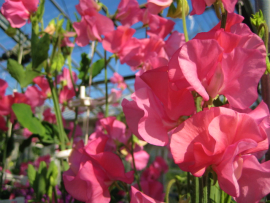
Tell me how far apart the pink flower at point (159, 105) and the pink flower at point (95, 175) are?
125 mm

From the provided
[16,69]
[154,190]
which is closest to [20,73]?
[16,69]

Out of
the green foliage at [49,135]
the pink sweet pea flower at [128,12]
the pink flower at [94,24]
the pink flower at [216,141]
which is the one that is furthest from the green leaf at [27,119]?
the pink flower at [216,141]

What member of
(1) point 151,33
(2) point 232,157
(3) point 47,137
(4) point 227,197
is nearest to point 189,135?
(2) point 232,157

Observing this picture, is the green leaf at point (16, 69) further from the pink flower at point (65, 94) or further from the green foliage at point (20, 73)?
the pink flower at point (65, 94)

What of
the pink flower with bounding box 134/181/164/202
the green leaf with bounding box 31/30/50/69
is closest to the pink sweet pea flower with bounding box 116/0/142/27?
the green leaf with bounding box 31/30/50/69

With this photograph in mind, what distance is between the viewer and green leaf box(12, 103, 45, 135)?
0.69 m

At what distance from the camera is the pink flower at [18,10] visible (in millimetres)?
669

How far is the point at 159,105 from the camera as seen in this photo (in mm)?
332

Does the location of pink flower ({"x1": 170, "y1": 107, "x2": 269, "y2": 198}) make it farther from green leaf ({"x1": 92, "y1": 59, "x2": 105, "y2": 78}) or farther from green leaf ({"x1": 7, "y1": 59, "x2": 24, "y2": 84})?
green leaf ({"x1": 92, "y1": 59, "x2": 105, "y2": 78})

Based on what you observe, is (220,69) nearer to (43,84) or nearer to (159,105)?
(159,105)

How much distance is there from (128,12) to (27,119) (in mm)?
433

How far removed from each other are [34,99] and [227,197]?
789 millimetres

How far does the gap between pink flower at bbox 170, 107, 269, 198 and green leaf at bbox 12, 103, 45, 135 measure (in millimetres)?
545

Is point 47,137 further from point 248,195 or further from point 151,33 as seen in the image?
point 248,195
